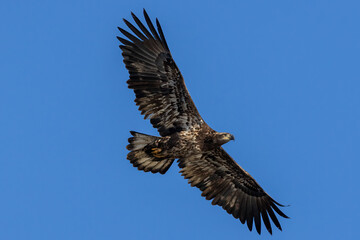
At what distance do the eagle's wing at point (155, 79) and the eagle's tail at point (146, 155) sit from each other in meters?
0.55

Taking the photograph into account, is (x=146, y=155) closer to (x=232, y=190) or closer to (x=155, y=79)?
(x=155, y=79)

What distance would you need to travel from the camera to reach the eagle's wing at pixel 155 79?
53.0 ft

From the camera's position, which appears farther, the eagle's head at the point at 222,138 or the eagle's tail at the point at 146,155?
the eagle's tail at the point at 146,155

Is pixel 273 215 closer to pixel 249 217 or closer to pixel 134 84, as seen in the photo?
pixel 249 217

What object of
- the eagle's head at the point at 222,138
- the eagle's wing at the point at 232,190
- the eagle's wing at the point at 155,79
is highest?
the eagle's wing at the point at 155,79

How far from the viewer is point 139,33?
16.2 metres

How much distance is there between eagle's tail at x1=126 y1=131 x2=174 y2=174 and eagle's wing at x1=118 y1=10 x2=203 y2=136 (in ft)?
1.81

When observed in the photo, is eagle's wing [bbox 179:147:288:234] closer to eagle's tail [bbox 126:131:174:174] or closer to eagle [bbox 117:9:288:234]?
eagle [bbox 117:9:288:234]

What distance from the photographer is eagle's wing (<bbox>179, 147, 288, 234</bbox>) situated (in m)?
17.6

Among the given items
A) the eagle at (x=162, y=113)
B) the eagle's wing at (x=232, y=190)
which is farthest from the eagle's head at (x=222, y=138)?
the eagle's wing at (x=232, y=190)

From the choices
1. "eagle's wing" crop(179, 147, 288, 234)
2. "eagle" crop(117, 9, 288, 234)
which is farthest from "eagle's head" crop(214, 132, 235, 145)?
"eagle's wing" crop(179, 147, 288, 234)

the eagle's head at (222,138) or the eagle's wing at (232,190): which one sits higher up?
the eagle's head at (222,138)

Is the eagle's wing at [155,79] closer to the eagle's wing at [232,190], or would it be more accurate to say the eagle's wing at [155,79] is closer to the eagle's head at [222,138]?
the eagle's head at [222,138]

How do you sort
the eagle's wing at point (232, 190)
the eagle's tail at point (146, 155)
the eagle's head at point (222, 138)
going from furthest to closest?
1. the eagle's wing at point (232, 190)
2. the eagle's tail at point (146, 155)
3. the eagle's head at point (222, 138)
